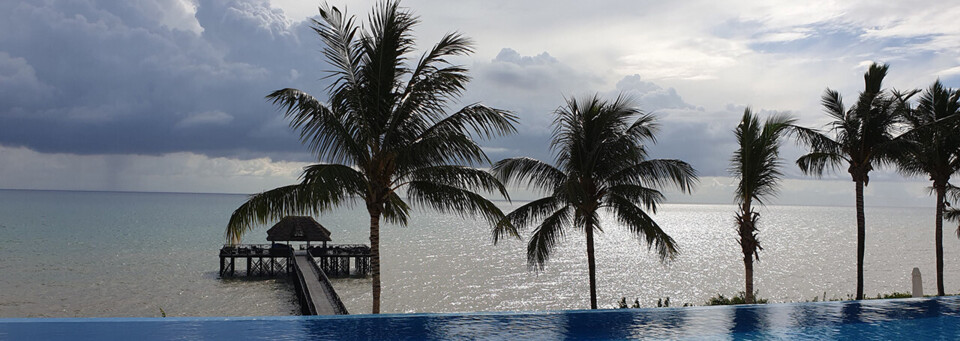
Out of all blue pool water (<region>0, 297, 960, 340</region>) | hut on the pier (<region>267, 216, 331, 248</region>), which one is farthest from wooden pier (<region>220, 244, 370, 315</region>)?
blue pool water (<region>0, 297, 960, 340</region>)

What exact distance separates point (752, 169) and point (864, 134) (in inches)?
154

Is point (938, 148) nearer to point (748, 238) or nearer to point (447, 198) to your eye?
point (748, 238)

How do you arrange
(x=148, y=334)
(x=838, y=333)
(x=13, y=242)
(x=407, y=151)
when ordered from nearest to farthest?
(x=148, y=334)
(x=838, y=333)
(x=407, y=151)
(x=13, y=242)

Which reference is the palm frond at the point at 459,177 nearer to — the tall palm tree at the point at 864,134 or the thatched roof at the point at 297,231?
the tall palm tree at the point at 864,134

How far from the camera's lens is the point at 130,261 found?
59.0m

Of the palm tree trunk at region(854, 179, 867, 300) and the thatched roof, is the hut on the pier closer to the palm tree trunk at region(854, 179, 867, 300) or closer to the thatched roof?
the thatched roof

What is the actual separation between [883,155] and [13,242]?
292ft

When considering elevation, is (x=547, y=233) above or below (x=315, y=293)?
above

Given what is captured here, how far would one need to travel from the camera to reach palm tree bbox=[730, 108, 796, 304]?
17.1 metres

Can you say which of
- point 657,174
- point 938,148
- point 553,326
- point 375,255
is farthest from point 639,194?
point 938,148

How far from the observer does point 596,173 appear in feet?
54.1

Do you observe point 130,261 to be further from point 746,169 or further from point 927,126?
point 927,126

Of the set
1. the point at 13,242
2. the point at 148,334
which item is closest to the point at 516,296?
the point at 148,334

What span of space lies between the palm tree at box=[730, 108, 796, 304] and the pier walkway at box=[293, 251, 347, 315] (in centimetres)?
1459
